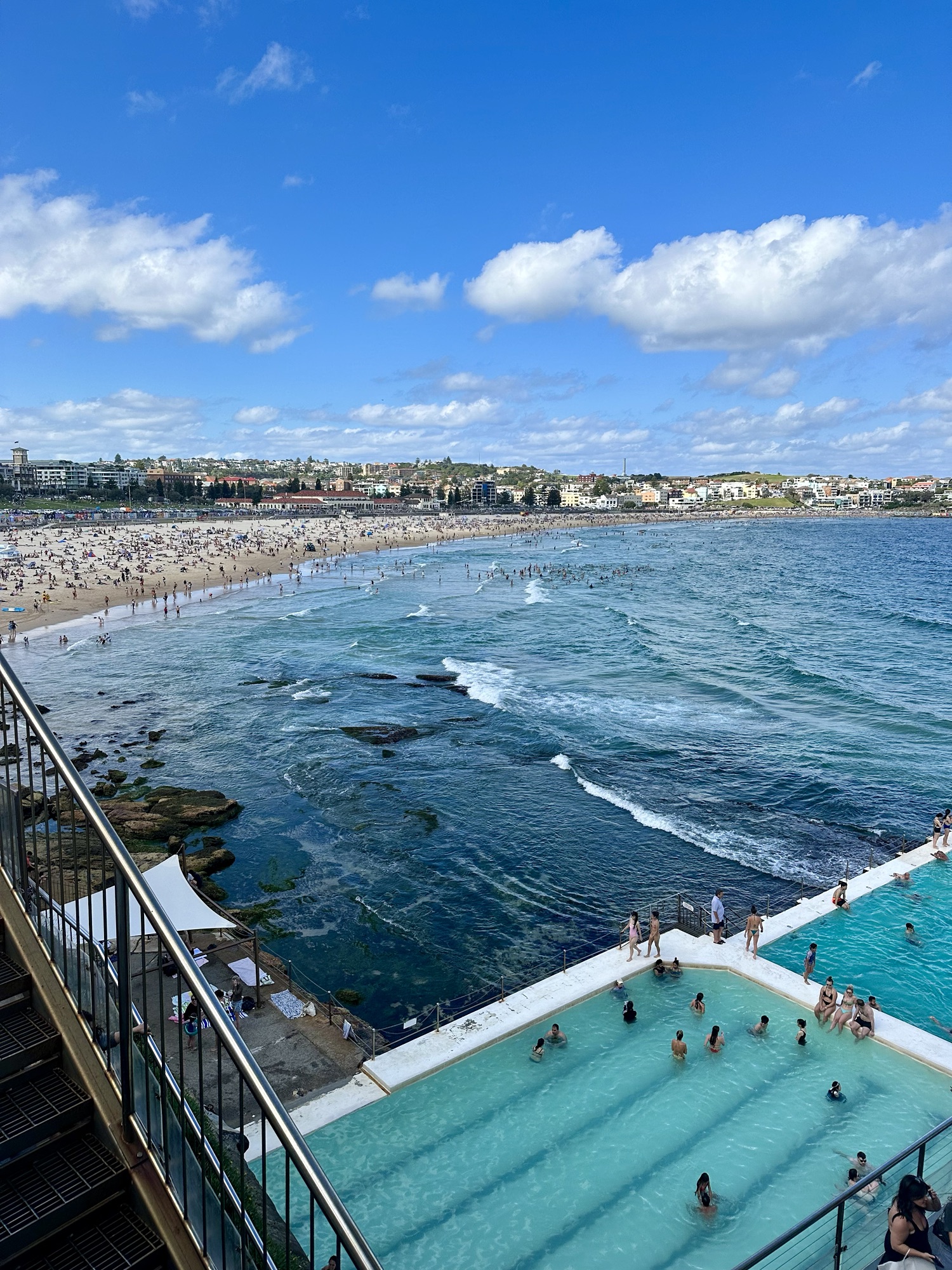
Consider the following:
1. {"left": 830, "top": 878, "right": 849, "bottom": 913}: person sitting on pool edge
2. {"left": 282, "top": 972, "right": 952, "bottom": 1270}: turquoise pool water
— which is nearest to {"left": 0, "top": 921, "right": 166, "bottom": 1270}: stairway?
{"left": 282, "top": 972, "right": 952, "bottom": 1270}: turquoise pool water

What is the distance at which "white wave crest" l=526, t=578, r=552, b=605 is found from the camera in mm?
69625

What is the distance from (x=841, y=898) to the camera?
691 inches

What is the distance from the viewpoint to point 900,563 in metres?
111

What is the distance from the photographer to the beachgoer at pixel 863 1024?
13281 millimetres


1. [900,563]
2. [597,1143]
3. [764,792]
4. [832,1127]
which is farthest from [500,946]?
[900,563]

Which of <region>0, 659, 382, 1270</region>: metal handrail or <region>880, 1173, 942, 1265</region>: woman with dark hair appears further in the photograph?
<region>880, 1173, 942, 1265</region>: woman with dark hair

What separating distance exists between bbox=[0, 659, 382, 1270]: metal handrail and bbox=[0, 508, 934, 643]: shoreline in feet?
171

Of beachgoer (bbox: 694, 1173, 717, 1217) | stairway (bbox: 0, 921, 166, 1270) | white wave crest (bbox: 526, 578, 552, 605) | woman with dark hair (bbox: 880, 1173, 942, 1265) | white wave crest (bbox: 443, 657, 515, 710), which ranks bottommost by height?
beachgoer (bbox: 694, 1173, 717, 1217)

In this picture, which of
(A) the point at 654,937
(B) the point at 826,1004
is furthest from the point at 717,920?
(B) the point at 826,1004

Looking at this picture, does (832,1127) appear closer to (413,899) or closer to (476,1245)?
(476,1245)

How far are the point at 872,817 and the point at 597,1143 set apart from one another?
1662cm

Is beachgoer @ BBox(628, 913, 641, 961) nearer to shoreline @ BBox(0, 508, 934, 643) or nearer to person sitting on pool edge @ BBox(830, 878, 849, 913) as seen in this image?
person sitting on pool edge @ BBox(830, 878, 849, 913)

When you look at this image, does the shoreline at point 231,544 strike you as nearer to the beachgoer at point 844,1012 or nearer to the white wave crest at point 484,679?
the white wave crest at point 484,679

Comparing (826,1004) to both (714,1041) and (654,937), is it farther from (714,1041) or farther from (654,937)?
(654,937)
